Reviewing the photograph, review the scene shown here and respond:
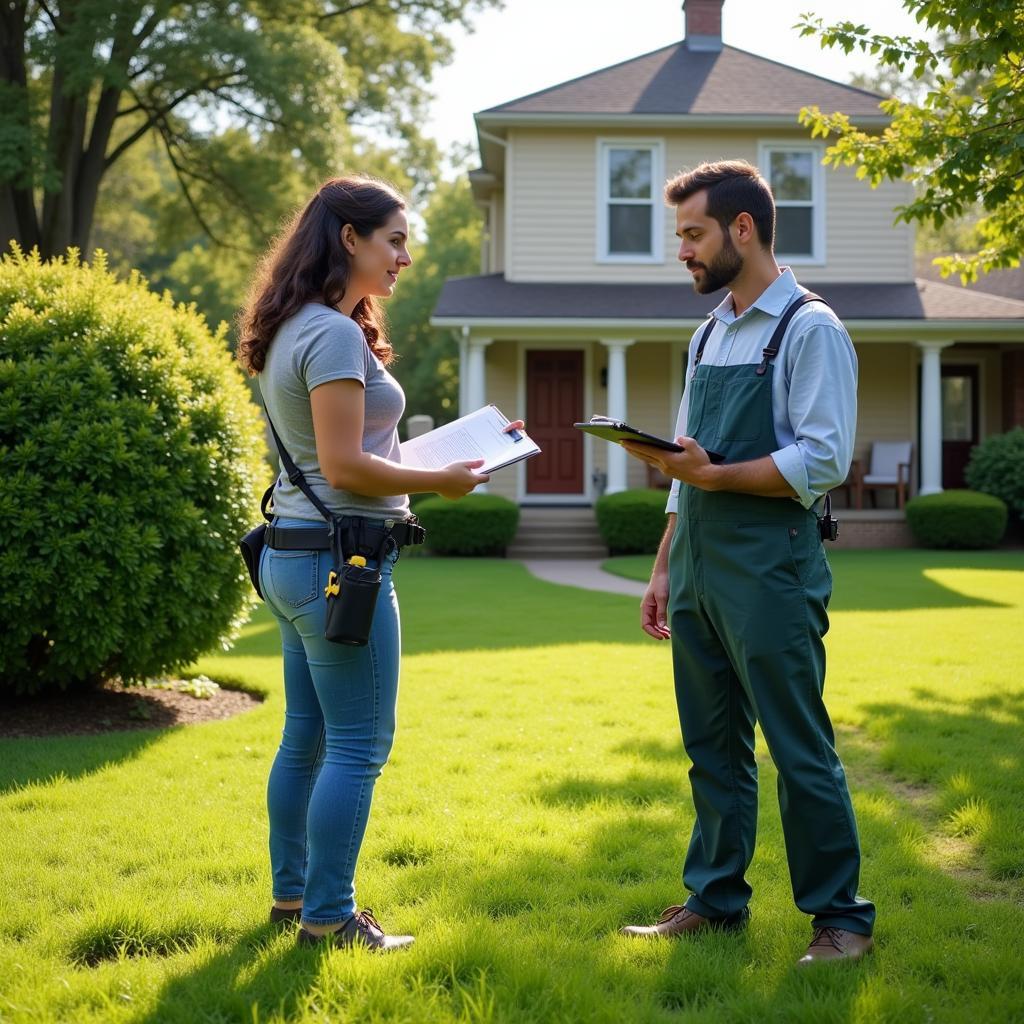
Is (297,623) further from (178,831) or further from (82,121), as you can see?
(82,121)

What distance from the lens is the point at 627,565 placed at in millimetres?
16203

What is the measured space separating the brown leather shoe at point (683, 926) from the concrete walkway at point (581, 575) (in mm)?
9246

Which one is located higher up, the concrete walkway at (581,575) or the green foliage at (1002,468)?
the green foliage at (1002,468)

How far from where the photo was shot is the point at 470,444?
352 centimetres

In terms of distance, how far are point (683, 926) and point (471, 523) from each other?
14281 millimetres

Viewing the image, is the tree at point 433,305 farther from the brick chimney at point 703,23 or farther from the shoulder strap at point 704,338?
the shoulder strap at point 704,338

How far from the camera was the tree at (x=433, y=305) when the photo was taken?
39.3 metres

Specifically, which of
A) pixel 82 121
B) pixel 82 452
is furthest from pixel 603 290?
pixel 82 452

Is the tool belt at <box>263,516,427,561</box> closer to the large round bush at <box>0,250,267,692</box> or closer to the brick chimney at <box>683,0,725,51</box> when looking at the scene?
the large round bush at <box>0,250,267,692</box>

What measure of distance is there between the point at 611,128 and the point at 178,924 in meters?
18.3

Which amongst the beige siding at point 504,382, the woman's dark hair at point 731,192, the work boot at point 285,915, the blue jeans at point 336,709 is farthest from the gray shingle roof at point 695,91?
the work boot at point 285,915

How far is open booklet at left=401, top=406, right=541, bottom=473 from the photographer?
3.45m

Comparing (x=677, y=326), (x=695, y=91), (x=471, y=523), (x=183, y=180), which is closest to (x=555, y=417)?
(x=677, y=326)

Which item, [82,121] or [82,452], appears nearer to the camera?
[82,452]
